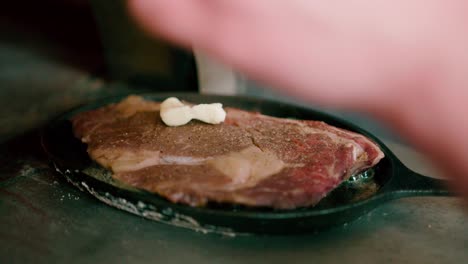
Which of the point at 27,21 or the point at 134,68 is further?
the point at 27,21

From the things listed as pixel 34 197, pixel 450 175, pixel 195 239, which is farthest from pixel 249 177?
pixel 34 197

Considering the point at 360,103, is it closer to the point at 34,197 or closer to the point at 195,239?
the point at 195,239

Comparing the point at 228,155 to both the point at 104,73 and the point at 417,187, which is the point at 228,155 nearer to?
the point at 417,187

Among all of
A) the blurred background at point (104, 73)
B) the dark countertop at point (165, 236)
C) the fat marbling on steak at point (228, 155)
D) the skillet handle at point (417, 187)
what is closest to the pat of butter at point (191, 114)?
the fat marbling on steak at point (228, 155)

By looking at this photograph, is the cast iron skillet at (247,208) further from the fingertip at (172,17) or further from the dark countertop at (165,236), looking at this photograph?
the fingertip at (172,17)

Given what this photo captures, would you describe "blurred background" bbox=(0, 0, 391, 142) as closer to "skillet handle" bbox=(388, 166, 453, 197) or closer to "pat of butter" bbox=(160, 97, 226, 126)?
"pat of butter" bbox=(160, 97, 226, 126)

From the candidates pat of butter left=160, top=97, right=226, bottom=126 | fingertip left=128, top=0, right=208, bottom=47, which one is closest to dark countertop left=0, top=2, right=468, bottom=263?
pat of butter left=160, top=97, right=226, bottom=126
